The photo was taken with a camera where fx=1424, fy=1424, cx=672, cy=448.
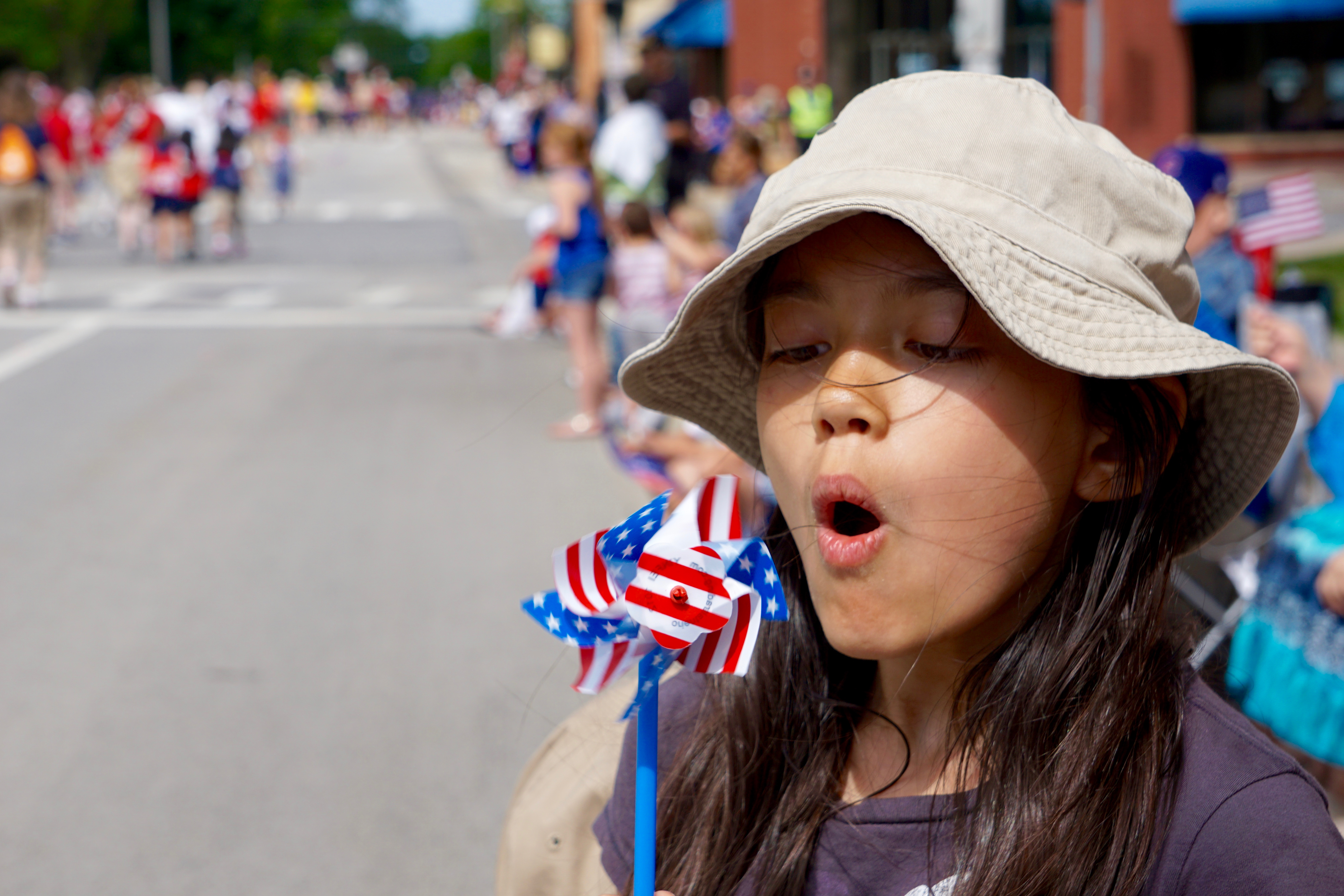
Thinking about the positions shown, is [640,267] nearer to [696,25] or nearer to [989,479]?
[989,479]

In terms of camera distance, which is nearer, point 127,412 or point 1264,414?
point 1264,414

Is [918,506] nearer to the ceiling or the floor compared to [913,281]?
nearer to the floor

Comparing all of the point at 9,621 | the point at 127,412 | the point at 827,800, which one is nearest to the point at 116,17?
the point at 127,412

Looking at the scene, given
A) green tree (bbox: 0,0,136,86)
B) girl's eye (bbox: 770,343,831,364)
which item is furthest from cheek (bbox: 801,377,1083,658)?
green tree (bbox: 0,0,136,86)

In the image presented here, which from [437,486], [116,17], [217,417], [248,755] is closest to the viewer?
[248,755]

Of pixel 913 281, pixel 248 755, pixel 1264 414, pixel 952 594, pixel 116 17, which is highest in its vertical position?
pixel 116 17

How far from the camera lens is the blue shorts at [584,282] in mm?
8750

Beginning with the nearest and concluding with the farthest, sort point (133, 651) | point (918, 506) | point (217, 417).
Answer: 1. point (918, 506)
2. point (133, 651)
3. point (217, 417)

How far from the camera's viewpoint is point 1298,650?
9.77ft

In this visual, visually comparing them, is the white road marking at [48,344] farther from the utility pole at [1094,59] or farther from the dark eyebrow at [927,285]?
the dark eyebrow at [927,285]

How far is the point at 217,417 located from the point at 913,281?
8.32m

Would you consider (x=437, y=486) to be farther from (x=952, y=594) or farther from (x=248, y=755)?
(x=952, y=594)

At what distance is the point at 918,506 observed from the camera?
1229 millimetres

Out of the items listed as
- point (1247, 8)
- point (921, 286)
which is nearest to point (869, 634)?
point (921, 286)
